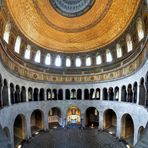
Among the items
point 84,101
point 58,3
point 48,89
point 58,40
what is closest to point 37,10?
point 58,3

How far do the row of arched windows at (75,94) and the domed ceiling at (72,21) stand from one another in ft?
21.3

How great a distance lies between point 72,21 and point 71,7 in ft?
5.81

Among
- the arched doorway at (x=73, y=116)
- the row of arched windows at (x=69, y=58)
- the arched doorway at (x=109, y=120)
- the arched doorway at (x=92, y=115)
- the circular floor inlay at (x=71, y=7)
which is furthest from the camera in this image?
the arched doorway at (x=92, y=115)

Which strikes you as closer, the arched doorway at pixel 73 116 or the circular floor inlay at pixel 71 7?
the circular floor inlay at pixel 71 7

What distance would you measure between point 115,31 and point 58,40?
8.32m

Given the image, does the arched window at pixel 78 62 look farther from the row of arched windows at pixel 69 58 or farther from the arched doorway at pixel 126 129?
the arched doorway at pixel 126 129

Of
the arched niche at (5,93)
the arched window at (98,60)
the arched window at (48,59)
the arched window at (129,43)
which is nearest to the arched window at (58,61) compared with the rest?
the arched window at (48,59)

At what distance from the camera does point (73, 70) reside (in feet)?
77.0

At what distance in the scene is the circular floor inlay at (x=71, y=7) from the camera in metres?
19.0

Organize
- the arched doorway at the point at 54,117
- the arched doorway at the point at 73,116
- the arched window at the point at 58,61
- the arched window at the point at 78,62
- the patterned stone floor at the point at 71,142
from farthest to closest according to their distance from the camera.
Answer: the arched doorway at the point at 54,117
the arched doorway at the point at 73,116
the arched window at the point at 78,62
the arched window at the point at 58,61
the patterned stone floor at the point at 71,142

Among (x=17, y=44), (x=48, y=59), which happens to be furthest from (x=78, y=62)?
(x=17, y=44)

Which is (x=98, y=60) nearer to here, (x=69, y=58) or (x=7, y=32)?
(x=69, y=58)

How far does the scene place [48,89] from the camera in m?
21.8

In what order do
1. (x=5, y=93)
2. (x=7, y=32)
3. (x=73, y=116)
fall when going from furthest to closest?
(x=73, y=116)
(x=7, y=32)
(x=5, y=93)
